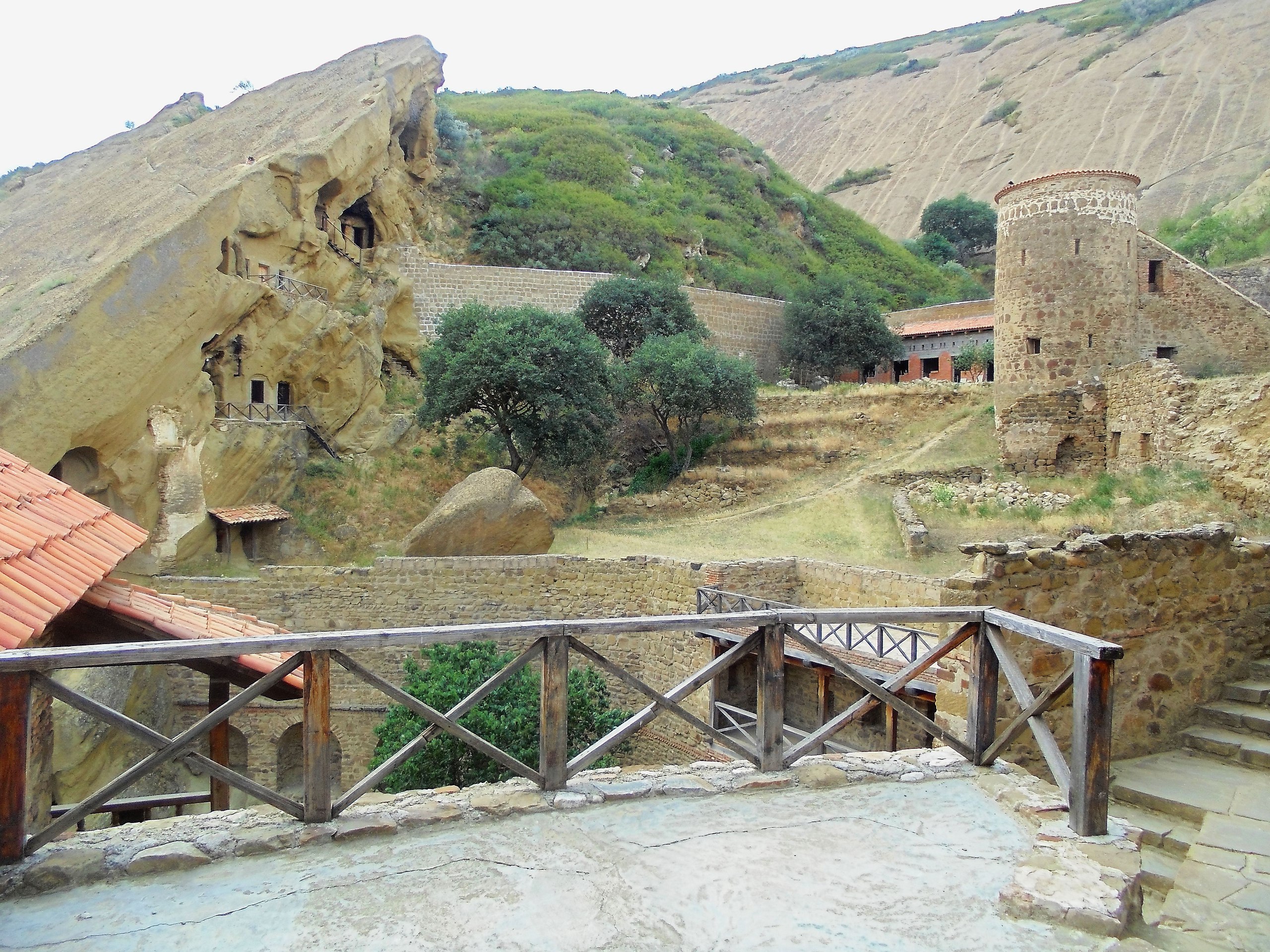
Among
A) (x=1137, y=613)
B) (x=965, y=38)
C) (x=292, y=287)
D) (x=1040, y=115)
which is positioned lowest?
(x=1137, y=613)

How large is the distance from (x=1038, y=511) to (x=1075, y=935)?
15.9 metres

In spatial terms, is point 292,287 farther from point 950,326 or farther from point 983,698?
point 950,326

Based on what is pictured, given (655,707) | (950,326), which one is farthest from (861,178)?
(655,707)

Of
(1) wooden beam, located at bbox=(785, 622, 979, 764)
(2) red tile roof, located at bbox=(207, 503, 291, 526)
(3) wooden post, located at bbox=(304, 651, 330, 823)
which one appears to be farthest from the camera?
(2) red tile roof, located at bbox=(207, 503, 291, 526)

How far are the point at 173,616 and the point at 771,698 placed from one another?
4.27 m

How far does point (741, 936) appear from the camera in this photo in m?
2.97

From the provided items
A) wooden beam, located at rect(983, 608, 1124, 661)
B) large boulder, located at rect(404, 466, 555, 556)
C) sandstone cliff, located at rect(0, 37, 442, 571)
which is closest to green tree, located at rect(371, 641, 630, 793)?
large boulder, located at rect(404, 466, 555, 556)

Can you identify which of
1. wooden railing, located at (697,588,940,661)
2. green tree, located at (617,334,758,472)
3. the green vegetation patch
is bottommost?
wooden railing, located at (697,588,940,661)

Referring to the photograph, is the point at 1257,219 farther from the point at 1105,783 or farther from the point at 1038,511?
the point at 1105,783

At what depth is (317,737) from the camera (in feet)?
12.4

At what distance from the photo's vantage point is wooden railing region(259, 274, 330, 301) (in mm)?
22594

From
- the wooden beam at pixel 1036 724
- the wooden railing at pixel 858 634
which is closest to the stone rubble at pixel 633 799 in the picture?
the wooden beam at pixel 1036 724

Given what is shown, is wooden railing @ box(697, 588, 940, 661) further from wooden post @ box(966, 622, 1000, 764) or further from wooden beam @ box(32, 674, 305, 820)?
wooden beam @ box(32, 674, 305, 820)

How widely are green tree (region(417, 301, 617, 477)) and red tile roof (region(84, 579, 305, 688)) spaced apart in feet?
50.5
